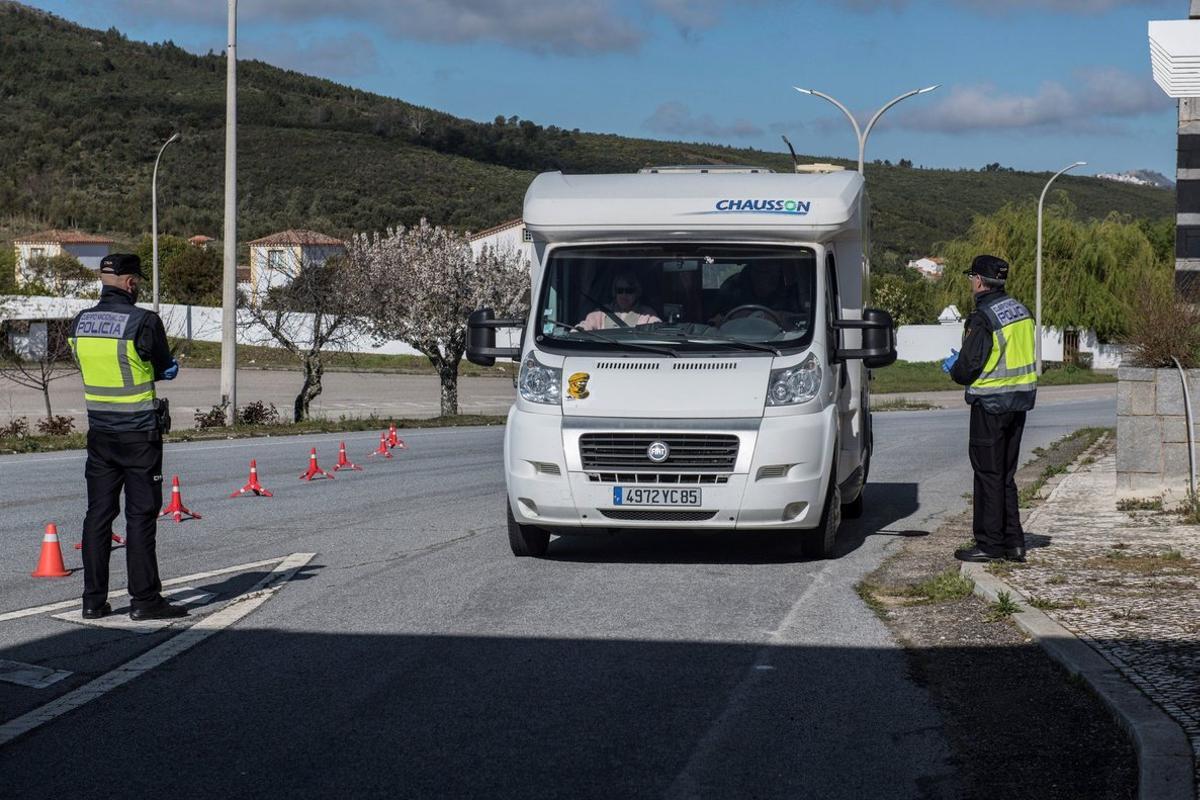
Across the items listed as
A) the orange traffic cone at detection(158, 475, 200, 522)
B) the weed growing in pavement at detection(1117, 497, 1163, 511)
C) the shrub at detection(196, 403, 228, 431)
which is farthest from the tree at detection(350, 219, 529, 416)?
the weed growing in pavement at detection(1117, 497, 1163, 511)

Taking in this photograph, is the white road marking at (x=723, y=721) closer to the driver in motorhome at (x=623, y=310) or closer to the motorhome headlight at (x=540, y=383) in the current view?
the motorhome headlight at (x=540, y=383)

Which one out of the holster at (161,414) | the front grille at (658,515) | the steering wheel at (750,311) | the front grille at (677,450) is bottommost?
the front grille at (658,515)

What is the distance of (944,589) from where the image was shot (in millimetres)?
9266

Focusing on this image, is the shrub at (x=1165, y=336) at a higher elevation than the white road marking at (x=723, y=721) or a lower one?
higher

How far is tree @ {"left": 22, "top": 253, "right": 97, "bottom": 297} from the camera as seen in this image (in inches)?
2948

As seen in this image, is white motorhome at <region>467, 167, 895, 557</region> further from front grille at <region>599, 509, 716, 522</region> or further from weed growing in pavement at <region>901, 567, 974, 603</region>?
weed growing in pavement at <region>901, 567, 974, 603</region>

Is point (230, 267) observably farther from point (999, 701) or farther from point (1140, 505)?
point (999, 701)

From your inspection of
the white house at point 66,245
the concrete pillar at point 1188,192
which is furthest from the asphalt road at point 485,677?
the white house at point 66,245

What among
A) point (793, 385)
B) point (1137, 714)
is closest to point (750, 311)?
point (793, 385)

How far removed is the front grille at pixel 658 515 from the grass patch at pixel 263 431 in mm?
14766

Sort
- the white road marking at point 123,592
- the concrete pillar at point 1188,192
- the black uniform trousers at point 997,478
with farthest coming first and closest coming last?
the concrete pillar at point 1188,192
the black uniform trousers at point 997,478
the white road marking at point 123,592

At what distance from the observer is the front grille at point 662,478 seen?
1010 cm

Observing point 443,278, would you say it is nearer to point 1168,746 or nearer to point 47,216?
point 1168,746

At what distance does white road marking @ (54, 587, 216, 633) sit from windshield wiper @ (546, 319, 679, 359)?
3.05 metres
